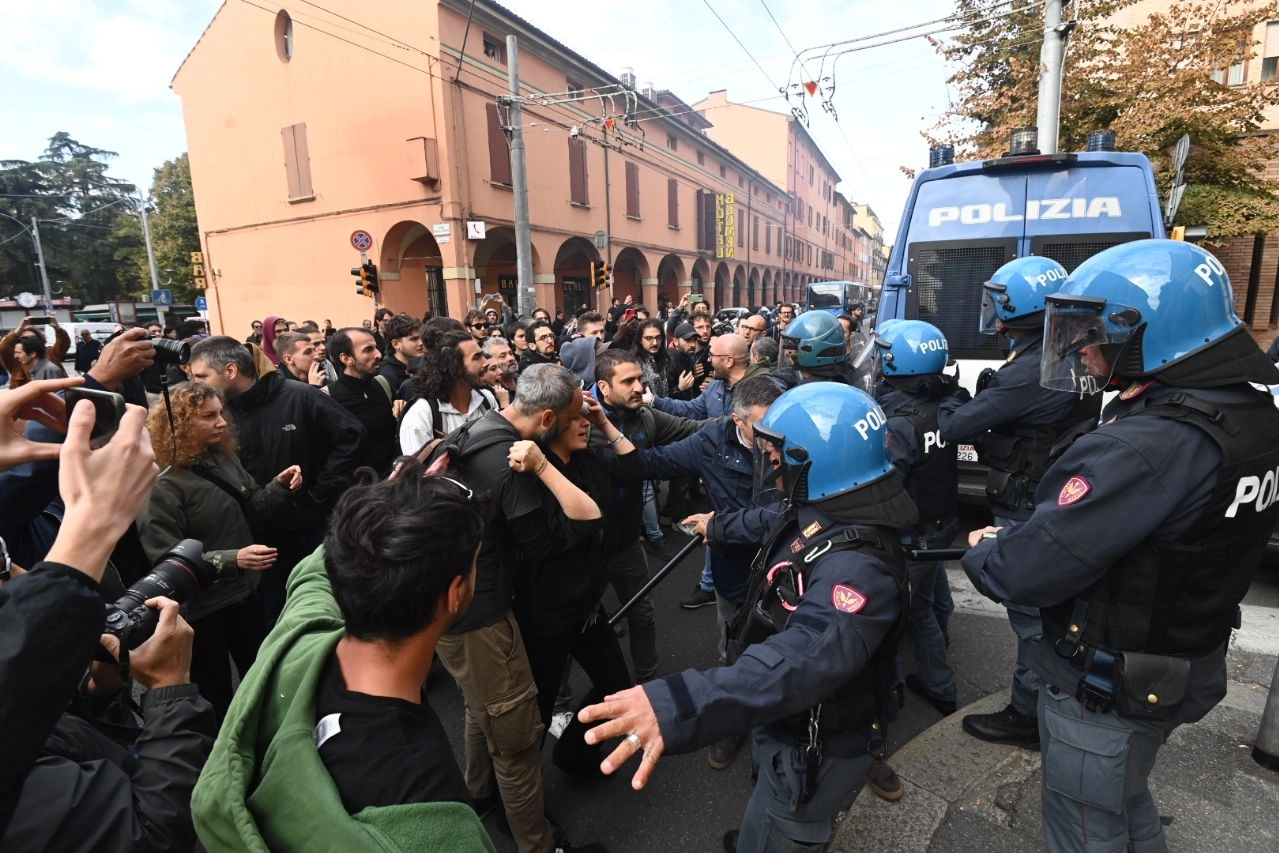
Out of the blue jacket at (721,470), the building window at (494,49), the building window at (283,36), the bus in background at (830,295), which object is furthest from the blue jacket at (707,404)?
the building window at (283,36)

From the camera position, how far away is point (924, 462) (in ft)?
10.5

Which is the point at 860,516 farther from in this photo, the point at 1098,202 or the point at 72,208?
the point at 72,208

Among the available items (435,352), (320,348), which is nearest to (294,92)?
(320,348)

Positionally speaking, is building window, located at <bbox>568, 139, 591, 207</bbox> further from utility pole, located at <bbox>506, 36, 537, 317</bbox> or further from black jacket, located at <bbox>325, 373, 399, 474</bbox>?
black jacket, located at <bbox>325, 373, 399, 474</bbox>

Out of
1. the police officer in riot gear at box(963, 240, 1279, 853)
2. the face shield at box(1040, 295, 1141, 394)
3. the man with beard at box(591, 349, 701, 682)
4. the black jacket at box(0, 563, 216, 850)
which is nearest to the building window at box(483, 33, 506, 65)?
the man with beard at box(591, 349, 701, 682)

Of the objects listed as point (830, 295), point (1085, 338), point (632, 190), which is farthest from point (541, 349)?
point (830, 295)

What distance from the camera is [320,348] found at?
6051 mm

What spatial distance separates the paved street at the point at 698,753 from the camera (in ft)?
8.64

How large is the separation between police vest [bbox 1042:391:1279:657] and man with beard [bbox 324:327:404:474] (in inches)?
155

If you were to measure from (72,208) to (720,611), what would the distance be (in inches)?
2860

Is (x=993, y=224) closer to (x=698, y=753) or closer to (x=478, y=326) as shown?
(x=698, y=753)

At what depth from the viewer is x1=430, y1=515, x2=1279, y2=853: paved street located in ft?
8.64

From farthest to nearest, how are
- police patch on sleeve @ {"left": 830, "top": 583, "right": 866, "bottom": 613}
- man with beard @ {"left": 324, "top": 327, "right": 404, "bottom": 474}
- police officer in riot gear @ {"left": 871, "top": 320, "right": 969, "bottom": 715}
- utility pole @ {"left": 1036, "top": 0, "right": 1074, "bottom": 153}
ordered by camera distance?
1. utility pole @ {"left": 1036, "top": 0, "right": 1074, "bottom": 153}
2. man with beard @ {"left": 324, "top": 327, "right": 404, "bottom": 474}
3. police officer in riot gear @ {"left": 871, "top": 320, "right": 969, "bottom": 715}
4. police patch on sleeve @ {"left": 830, "top": 583, "right": 866, "bottom": 613}

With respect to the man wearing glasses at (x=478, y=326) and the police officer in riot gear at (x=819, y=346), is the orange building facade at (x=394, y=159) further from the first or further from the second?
the police officer in riot gear at (x=819, y=346)
